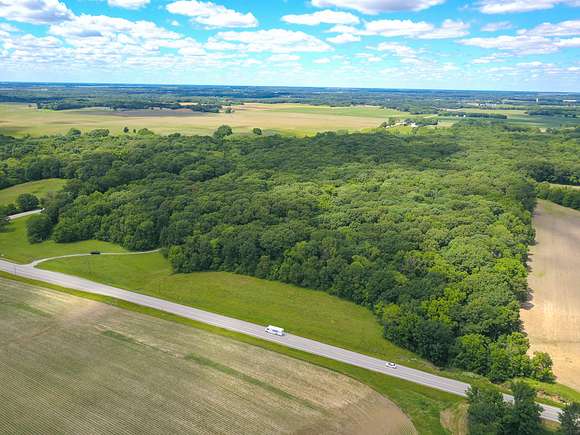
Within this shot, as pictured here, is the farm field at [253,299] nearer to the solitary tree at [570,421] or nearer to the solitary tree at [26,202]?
the solitary tree at [570,421]

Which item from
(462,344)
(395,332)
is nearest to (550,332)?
(462,344)

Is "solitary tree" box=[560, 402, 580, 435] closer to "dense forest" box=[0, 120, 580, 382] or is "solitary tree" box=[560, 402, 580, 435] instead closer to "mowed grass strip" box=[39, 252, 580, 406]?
"mowed grass strip" box=[39, 252, 580, 406]

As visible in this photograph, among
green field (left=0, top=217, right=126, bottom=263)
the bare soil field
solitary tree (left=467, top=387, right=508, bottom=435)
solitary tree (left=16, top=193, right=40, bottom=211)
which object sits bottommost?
the bare soil field

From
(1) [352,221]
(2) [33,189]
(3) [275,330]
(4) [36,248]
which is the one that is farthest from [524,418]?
Answer: (2) [33,189]

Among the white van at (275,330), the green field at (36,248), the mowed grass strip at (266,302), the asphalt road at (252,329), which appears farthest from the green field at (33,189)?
the white van at (275,330)

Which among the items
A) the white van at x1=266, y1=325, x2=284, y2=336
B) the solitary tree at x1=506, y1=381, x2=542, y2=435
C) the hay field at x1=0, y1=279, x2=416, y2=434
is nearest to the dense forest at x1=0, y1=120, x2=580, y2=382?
the solitary tree at x1=506, y1=381, x2=542, y2=435

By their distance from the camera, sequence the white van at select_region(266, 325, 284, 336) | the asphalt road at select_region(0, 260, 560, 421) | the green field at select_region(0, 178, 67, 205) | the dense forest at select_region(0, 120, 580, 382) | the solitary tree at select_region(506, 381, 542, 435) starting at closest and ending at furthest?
the solitary tree at select_region(506, 381, 542, 435) < the asphalt road at select_region(0, 260, 560, 421) < the dense forest at select_region(0, 120, 580, 382) < the white van at select_region(266, 325, 284, 336) < the green field at select_region(0, 178, 67, 205)

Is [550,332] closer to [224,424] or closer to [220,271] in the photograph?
[224,424]
